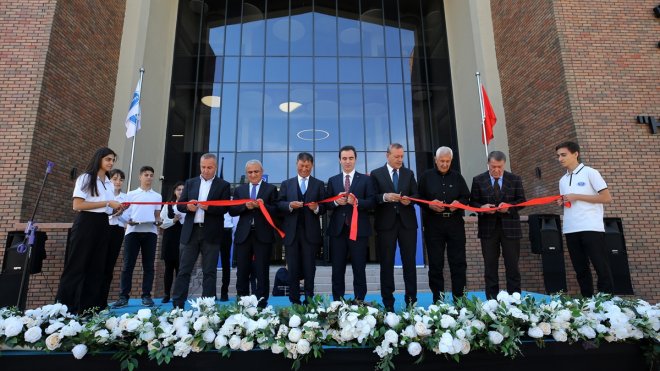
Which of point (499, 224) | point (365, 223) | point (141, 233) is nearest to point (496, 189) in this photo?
point (499, 224)

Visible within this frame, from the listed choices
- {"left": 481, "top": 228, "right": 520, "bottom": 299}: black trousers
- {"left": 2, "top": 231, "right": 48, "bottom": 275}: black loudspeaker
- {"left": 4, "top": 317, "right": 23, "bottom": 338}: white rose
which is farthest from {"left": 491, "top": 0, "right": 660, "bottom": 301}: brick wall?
{"left": 2, "top": 231, "right": 48, "bottom": 275}: black loudspeaker

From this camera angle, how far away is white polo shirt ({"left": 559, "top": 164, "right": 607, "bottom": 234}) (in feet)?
15.8

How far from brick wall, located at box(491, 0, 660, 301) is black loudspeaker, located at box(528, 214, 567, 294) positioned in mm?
1624

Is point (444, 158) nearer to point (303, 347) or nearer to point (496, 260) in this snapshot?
point (496, 260)

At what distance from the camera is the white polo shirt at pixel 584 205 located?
4.80 meters

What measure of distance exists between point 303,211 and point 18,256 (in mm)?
4634

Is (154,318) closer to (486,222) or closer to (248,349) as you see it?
(248,349)

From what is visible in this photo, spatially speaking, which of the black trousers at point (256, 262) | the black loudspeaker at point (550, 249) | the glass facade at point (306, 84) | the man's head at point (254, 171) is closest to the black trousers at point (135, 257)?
the black trousers at point (256, 262)

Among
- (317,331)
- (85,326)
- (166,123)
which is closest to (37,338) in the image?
(85,326)

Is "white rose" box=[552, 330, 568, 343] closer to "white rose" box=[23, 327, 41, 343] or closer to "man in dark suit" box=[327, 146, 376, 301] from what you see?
"man in dark suit" box=[327, 146, 376, 301]

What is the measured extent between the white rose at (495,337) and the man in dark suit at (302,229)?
2577 millimetres

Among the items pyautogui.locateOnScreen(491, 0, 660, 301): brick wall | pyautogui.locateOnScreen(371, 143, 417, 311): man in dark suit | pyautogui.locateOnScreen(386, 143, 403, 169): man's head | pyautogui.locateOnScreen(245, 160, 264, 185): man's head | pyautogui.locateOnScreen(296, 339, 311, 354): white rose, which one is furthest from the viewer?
pyautogui.locateOnScreen(491, 0, 660, 301): brick wall

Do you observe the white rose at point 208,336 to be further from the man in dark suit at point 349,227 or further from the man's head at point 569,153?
the man's head at point 569,153

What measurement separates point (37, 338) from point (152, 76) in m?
12.9
